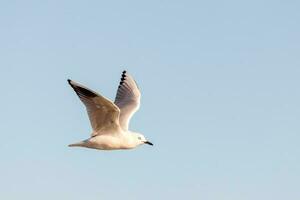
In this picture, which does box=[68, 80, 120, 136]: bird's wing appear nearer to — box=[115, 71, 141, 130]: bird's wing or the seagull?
the seagull

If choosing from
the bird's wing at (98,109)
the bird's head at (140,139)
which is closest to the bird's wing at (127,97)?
the bird's head at (140,139)

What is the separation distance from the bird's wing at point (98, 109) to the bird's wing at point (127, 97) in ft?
8.49

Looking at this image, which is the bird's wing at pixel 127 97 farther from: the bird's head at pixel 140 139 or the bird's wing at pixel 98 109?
the bird's wing at pixel 98 109

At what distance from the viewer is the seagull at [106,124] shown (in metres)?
23.0

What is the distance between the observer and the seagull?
75.4 ft

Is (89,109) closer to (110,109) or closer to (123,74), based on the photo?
(110,109)

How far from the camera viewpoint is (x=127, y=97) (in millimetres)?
28953

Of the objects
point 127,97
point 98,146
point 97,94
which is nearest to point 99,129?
point 98,146

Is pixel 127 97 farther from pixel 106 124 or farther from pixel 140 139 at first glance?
pixel 106 124

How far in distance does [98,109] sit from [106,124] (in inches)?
39.5

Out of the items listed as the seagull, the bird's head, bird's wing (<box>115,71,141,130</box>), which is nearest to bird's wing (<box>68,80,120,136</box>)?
the seagull

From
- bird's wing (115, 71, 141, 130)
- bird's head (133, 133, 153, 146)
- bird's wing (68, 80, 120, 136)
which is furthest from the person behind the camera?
bird's wing (115, 71, 141, 130)

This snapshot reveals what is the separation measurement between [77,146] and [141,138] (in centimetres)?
276

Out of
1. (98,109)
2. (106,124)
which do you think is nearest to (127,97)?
(106,124)
